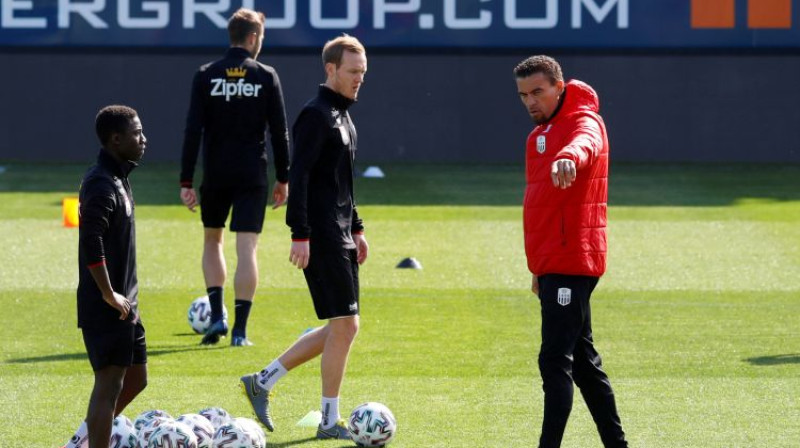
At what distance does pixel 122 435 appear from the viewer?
7332 millimetres

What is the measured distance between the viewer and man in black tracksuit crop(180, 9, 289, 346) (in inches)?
428

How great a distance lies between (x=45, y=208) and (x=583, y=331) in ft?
48.8

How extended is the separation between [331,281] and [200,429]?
45.0 inches

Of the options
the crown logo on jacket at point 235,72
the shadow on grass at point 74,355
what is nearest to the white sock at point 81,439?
the shadow on grass at point 74,355

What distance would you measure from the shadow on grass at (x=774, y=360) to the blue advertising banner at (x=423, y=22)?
1656cm

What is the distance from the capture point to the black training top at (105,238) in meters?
6.64

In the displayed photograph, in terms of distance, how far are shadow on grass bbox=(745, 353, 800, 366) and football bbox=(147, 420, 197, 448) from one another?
15.4 ft

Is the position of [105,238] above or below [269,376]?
above

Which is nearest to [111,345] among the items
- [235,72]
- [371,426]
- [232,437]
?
[232,437]

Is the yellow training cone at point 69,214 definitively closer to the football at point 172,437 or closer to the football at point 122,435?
the football at point 122,435

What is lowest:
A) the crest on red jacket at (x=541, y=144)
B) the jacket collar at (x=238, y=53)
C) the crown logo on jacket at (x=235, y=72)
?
the crest on red jacket at (x=541, y=144)

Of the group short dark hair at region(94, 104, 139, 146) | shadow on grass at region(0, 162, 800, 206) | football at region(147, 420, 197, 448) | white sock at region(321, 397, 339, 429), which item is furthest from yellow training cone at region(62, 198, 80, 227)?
short dark hair at region(94, 104, 139, 146)

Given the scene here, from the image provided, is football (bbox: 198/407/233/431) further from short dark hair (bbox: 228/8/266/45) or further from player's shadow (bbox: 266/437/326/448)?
short dark hair (bbox: 228/8/266/45)

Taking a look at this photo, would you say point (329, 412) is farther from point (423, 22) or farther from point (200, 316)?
point (423, 22)
